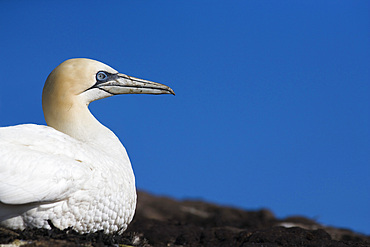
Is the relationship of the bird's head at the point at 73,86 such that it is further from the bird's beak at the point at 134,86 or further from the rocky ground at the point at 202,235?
the rocky ground at the point at 202,235

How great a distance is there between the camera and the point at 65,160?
5516 millimetres

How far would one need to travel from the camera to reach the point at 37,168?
5336 mm

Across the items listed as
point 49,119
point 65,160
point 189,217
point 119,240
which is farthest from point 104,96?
point 189,217

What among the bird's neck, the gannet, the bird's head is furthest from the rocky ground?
the bird's head

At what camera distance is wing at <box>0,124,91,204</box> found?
5219 mm

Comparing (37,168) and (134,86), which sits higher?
(134,86)

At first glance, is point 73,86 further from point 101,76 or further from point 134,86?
point 134,86

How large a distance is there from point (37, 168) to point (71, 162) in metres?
0.37

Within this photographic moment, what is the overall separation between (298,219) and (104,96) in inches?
280

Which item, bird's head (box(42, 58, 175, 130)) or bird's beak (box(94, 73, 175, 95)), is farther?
bird's beak (box(94, 73, 175, 95))

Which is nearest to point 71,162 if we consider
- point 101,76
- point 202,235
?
point 101,76

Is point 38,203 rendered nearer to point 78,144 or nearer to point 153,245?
point 78,144

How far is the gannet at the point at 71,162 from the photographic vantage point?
5309 mm

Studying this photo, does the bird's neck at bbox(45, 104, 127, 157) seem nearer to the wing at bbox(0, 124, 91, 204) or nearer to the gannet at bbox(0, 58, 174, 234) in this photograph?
the gannet at bbox(0, 58, 174, 234)
